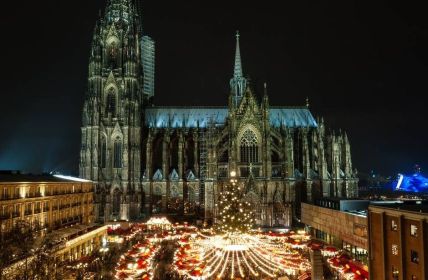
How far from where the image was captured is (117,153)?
95.4 metres

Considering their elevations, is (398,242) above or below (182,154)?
below

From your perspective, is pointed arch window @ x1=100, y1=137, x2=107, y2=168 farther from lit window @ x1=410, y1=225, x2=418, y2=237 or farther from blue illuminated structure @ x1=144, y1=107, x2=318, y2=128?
lit window @ x1=410, y1=225, x2=418, y2=237

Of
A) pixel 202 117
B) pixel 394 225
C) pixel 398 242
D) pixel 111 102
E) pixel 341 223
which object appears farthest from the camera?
pixel 202 117

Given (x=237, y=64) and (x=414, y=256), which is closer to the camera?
(x=414, y=256)

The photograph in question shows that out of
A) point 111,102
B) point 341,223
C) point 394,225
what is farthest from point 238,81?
point 394,225

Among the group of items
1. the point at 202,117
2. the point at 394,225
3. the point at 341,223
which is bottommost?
the point at 341,223

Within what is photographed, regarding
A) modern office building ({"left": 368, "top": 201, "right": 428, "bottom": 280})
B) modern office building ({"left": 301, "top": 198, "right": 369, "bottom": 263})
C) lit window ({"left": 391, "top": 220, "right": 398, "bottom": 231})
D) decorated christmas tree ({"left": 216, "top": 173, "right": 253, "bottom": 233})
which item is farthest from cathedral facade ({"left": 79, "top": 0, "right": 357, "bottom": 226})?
lit window ({"left": 391, "top": 220, "right": 398, "bottom": 231})

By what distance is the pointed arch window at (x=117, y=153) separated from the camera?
311 feet

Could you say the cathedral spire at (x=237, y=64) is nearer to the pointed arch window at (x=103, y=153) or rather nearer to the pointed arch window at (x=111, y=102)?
the pointed arch window at (x=111, y=102)

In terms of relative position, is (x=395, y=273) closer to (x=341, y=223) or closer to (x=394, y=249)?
(x=394, y=249)

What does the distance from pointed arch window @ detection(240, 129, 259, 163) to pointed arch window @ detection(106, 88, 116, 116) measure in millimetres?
26743

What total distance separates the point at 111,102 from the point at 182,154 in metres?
18.0

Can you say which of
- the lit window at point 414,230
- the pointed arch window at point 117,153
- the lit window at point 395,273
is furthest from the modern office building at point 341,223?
the pointed arch window at point 117,153

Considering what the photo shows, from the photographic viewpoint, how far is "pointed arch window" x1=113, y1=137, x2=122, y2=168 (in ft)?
311
